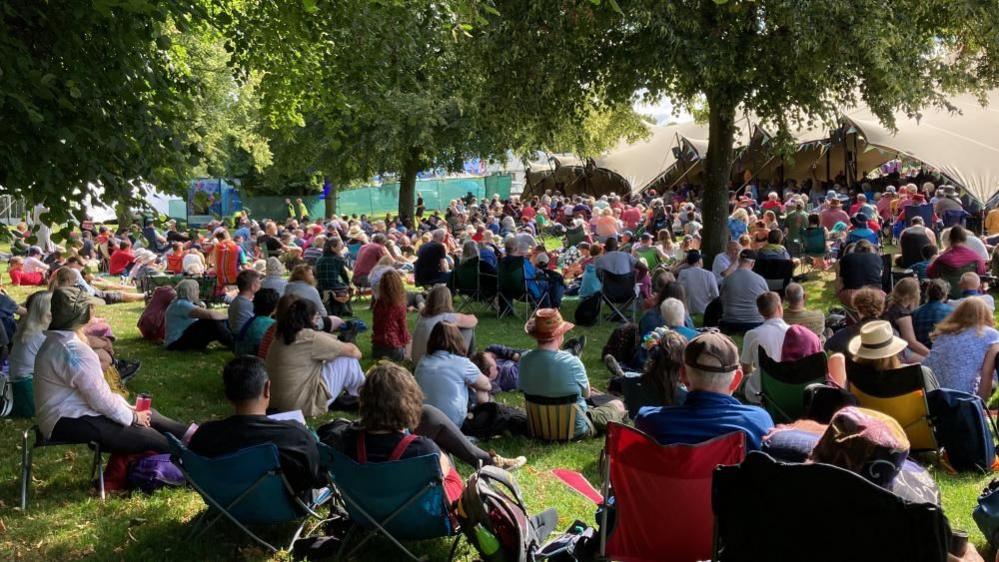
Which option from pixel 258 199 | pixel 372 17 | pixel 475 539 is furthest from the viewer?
pixel 258 199

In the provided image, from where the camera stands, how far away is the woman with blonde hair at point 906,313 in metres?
8.45

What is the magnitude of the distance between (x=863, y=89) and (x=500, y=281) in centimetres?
591

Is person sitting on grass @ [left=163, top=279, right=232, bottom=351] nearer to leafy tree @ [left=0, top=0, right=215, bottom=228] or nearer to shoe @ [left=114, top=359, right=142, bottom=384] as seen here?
shoe @ [left=114, top=359, right=142, bottom=384]

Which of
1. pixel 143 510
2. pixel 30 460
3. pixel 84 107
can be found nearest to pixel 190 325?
pixel 84 107

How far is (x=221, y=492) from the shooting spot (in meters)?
5.09

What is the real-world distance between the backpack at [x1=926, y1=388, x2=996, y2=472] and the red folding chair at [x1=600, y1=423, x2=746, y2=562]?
2.58m

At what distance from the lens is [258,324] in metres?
9.52

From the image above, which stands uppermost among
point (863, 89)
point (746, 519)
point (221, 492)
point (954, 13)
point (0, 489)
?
point (954, 13)

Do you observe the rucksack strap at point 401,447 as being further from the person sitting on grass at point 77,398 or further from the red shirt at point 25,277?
the red shirt at point 25,277

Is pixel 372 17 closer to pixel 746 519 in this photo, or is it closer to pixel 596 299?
pixel 596 299

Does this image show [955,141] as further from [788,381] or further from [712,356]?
[712,356]

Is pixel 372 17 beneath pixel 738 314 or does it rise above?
above

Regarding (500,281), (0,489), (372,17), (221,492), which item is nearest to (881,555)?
(221,492)

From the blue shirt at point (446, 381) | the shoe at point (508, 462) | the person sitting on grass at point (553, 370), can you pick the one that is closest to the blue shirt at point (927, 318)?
the person sitting on grass at point (553, 370)
